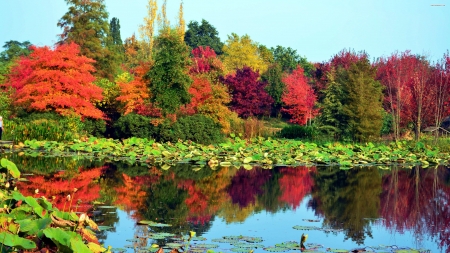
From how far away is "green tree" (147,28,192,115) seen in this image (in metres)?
24.2

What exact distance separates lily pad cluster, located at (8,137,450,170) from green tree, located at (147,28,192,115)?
6.94 feet

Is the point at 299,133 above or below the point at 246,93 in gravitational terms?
below

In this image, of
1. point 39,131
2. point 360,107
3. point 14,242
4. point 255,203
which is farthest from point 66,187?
point 360,107

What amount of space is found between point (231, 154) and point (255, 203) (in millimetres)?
Answer: 8937

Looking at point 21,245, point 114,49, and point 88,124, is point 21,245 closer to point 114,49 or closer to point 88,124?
point 88,124

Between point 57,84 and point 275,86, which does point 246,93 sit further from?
point 57,84

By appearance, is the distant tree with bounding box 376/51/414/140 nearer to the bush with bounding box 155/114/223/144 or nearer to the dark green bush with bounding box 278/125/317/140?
the dark green bush with bounding box 278/125/317/140

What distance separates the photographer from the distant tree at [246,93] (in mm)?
36625

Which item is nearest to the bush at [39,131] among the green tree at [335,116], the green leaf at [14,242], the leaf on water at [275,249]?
the green tree at [335,116]

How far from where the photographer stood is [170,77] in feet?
79.9

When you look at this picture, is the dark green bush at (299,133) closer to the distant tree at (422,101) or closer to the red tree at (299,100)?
the distant tree at (422,101)

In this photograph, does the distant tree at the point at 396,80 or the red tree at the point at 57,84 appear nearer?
the red tree at the point at 57,84

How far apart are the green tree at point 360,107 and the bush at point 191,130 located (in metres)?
5.98

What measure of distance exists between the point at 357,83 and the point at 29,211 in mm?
20848
